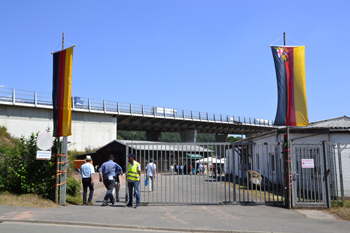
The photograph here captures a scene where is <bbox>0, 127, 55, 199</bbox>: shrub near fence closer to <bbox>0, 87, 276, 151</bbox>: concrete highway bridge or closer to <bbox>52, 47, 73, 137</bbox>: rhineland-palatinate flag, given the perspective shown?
<bbox>52, 47, 73, 137</bbox>: rhineland-palatinate flag

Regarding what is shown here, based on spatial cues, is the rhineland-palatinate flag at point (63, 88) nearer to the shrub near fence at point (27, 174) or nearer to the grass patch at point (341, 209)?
the shrub near fence at point (27, 174)

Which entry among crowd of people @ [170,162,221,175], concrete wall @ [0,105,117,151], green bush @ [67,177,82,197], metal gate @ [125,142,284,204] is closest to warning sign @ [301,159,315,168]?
metal gate @ [125,142,284,204]

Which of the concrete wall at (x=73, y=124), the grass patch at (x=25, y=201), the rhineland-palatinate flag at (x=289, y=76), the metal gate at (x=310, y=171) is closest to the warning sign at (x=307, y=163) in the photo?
the metal gate at (x=310, y=171)

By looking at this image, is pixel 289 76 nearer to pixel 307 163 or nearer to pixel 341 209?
pixel 307 163

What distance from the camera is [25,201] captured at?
10430 mm

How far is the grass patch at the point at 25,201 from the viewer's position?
33.3 ft

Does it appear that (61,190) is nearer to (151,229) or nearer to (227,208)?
(151,229)

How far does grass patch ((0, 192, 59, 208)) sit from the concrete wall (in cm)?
2507

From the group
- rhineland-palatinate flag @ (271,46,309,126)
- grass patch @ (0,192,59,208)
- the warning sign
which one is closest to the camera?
grass patch @ (0,192,59,208)

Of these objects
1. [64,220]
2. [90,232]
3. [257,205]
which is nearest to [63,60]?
[64,220]

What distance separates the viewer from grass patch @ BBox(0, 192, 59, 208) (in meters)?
10.1

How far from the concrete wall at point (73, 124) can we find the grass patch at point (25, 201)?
82.2ft

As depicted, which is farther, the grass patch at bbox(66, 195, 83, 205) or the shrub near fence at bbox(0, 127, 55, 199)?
the grass patch at bbox(66, 195, 83, 205)

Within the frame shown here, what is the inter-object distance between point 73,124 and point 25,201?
31.9 metres
